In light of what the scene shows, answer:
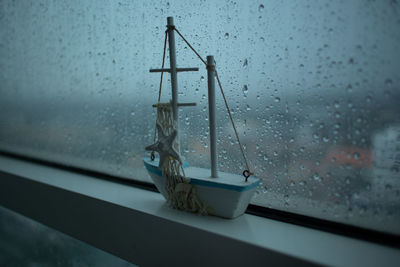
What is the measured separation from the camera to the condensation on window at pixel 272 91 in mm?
393

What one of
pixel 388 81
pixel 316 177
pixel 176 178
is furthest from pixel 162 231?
pixel 388 81

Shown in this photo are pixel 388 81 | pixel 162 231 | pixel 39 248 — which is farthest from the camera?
pixel 39 248

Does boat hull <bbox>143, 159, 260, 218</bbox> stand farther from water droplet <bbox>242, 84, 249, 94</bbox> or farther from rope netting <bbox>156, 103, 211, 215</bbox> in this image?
water droplet <bbox>242, 84, 249, 94</bbox>

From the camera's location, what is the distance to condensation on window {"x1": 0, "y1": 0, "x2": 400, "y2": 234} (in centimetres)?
39

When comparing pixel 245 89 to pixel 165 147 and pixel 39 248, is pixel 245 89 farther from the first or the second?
pixel 39 248

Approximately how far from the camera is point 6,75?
1.04 meters

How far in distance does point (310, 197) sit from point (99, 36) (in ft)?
2.03

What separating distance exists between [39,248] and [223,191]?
1.97 feet

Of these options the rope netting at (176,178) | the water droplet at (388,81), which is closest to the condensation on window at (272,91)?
the water droplet at (388,81)

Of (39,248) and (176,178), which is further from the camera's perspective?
(39,248)

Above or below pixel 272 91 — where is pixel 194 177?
below

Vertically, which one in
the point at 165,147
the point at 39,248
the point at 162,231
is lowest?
the point at 39,248

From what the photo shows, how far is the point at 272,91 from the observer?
476 millimetres

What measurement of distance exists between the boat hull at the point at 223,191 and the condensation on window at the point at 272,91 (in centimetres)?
7
